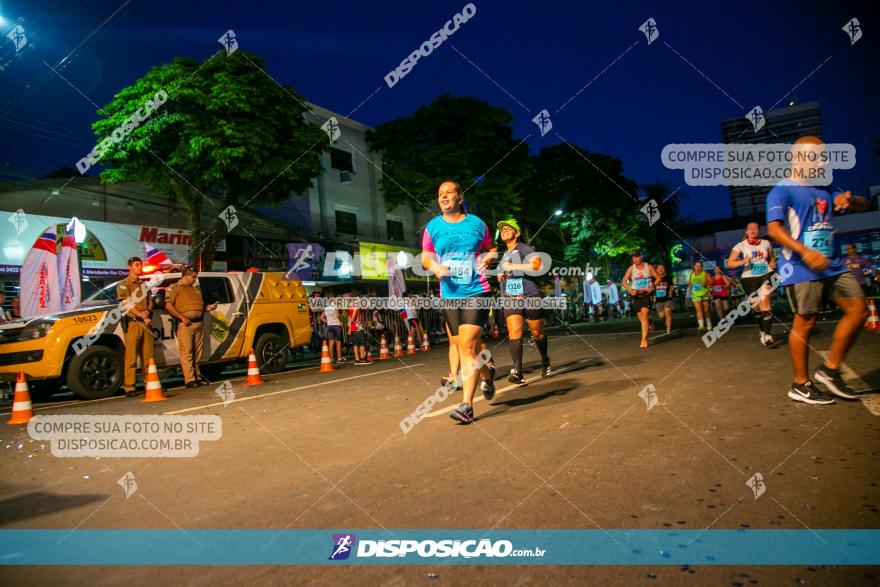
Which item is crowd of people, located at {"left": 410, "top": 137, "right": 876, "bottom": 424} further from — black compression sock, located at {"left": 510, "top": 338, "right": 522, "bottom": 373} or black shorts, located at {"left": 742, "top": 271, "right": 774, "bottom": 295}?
black shorts, located at {"left": 742, "top": 271, "right": 774, "bottom": 295}

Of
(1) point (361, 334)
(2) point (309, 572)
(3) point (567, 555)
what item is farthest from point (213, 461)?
(1) point (361, 334)

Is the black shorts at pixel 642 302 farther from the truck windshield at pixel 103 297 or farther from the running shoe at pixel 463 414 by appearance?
the truck windshield at pixel 103 297

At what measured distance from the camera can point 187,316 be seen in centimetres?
903

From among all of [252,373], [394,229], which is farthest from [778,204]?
[394,229]

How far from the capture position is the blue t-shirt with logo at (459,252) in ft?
15.7

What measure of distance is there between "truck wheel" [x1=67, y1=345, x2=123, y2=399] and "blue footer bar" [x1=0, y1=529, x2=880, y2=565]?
251 inches

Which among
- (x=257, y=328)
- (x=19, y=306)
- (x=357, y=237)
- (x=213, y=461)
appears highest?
(x=357, y=237)

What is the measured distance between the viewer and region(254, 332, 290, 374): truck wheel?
11.1 m

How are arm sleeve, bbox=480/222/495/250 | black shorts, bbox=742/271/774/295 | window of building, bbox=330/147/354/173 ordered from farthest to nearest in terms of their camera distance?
window of building, bbox=330/147/354/173 < black shorts, bbox=742/271/774/295 < arm sleeve, bbox=480/222/495/250

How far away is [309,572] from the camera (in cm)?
210

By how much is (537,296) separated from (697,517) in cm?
484

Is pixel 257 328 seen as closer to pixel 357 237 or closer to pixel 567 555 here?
pixel 567 555

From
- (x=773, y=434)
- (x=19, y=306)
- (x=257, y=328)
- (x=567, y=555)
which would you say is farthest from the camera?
(x=19, y=306)

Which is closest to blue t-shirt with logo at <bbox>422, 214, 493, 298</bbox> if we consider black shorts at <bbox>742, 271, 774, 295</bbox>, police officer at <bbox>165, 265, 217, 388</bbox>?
police officer at <bbox>165, 265, 217, 388</bbox>
